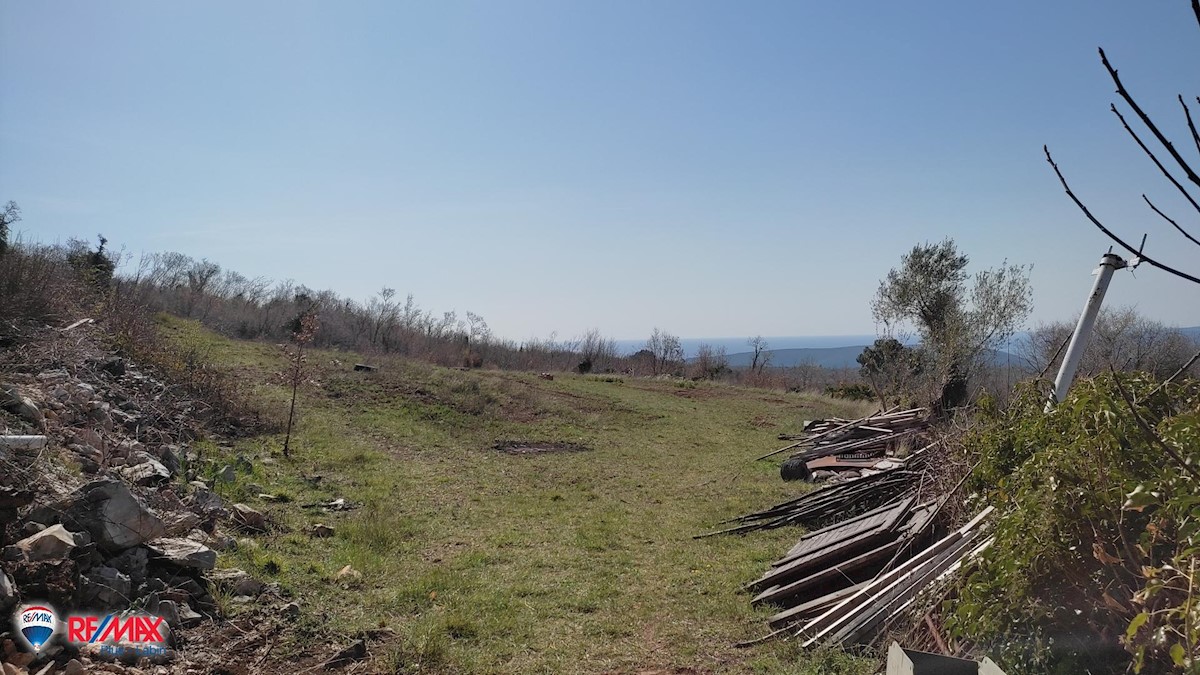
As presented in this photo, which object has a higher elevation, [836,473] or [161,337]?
[161,337]

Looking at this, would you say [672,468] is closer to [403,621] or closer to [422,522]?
[422,522]

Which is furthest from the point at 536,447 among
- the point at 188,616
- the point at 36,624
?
the point at 36,624

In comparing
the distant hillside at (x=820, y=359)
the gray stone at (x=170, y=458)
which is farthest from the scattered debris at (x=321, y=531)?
the distant hillside at (x=820, y=359)

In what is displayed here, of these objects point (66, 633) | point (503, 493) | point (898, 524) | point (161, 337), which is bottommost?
point (503, 493)

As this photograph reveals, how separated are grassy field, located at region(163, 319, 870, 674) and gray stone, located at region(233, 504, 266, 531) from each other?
0.20m

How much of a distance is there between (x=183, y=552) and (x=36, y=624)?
3.86 ft

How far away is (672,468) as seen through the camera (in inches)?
492

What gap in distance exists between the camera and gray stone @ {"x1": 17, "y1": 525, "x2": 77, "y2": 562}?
362cm

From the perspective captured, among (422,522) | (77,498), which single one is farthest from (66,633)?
(422,522)

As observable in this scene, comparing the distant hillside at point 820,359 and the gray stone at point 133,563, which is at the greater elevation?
the distant hillside at point 820,359

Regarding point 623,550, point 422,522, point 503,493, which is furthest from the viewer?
Answer: point 503,493

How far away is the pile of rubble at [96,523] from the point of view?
3543 mm

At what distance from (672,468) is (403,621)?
834 cm

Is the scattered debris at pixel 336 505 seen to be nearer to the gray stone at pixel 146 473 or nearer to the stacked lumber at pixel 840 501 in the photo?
the gray stone at pixel 146 473
